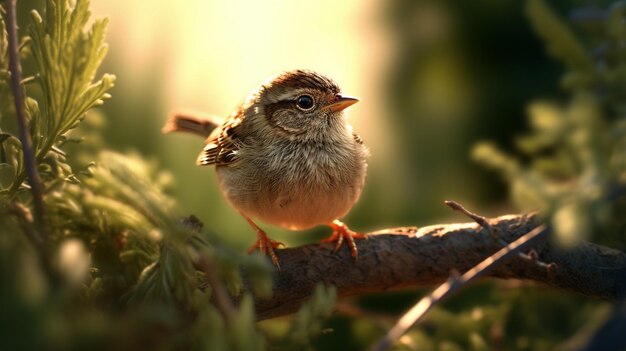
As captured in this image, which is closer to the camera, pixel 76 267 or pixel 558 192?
Result: pixel 76 267

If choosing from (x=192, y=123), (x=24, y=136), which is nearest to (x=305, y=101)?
(x=192, y=123)

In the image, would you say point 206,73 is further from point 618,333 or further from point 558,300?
point 618,333

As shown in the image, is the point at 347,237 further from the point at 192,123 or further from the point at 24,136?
the point at 192,123

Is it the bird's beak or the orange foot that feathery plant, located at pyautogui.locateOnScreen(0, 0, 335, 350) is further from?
the bird's beak

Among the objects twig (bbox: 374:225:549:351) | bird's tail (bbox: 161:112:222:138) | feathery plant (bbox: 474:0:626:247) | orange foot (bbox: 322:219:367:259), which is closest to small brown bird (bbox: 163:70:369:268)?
orange foot (bbox: 322:219:367:259)

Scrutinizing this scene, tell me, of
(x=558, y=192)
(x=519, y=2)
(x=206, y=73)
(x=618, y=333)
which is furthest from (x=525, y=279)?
(x=206, y=73)

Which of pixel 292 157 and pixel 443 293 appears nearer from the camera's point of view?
pixel 443 293
